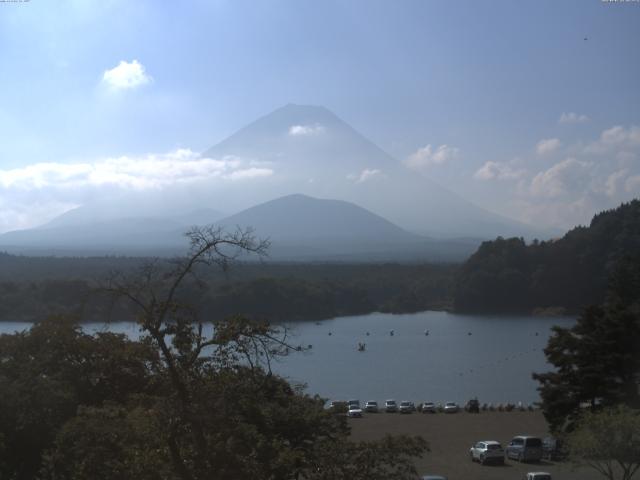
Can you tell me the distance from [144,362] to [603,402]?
27.8 feet

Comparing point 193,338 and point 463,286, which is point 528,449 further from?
point 463,286

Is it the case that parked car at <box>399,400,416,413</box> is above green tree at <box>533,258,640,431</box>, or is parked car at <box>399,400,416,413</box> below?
below

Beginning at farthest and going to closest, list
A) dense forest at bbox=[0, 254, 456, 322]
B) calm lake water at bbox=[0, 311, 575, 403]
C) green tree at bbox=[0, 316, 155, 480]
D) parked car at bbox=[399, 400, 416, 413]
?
dense forest at bbox=[0, 254, 456, 322], calm lake water at bbox=[0, 311, 575, 403], parked car at bbox=[399, 400, 416, 413], green tree at bbox=[0, 316, 155, 480]

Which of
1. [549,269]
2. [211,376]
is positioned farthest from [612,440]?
[549,269]

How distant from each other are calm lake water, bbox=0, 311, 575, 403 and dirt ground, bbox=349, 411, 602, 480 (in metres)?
2.29

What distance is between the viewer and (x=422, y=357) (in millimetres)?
28031

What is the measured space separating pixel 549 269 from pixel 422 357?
14.5m

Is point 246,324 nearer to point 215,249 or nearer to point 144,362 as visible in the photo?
point 215,249

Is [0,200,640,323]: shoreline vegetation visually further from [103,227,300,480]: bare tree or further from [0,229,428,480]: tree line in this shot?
[103,227,300,480]: bare tree

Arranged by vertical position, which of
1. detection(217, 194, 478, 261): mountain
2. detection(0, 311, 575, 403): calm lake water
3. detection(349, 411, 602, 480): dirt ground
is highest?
detection(217, 194, 478, 261): mountain

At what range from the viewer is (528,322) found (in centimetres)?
3712

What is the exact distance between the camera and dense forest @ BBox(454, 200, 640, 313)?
125 ft

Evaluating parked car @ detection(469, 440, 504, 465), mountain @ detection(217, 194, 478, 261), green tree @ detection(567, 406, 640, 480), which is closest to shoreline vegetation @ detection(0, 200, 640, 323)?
parked car @ detection(469, 440, 504, 465)

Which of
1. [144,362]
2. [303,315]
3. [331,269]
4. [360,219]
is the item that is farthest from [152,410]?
[360,219]
